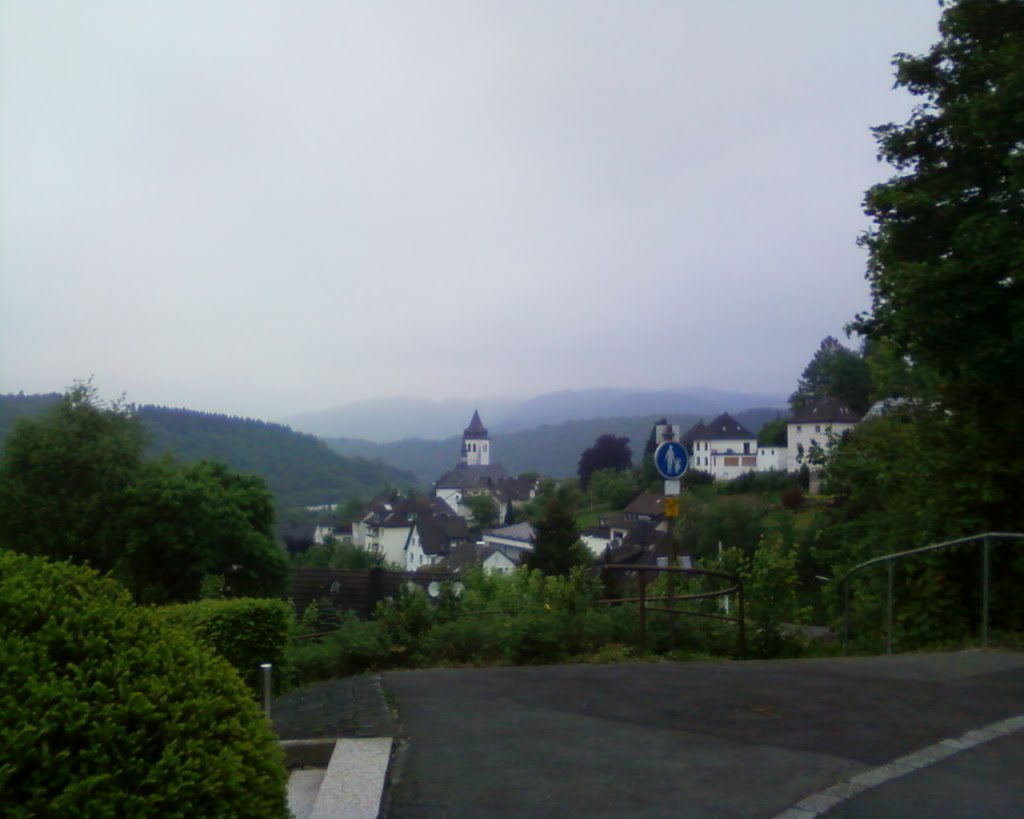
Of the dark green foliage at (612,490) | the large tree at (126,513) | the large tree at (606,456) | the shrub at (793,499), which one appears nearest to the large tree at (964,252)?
the shrub at (793,499)

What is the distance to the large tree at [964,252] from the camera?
11055mm

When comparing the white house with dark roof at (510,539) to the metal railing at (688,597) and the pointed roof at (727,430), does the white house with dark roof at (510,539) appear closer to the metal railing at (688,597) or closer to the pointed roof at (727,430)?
the pointed roof at (727,430)

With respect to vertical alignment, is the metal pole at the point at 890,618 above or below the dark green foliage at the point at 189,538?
Result: above

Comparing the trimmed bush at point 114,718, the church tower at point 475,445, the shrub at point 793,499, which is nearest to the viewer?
the trimmed bush at point 114,718

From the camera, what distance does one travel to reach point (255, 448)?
53406 millimetres

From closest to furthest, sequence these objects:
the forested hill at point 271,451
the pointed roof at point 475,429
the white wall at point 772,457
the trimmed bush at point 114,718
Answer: the trimmed bush at point 114,718, the forested hill at point 271,451, the white wall at point 772,457, the pointed roof at point 475,429

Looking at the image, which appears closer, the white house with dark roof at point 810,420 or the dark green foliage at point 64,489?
the dark green foliage at point 64,489

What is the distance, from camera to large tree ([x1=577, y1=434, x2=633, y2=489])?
54.4 metres

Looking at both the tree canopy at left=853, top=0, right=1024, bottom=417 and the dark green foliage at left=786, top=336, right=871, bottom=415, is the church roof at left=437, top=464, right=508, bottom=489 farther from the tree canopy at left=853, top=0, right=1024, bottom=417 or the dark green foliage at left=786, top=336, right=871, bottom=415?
the tree canopy at left=853, top=0, right=1024, bottom=417

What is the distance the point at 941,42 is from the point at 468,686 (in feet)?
34.4

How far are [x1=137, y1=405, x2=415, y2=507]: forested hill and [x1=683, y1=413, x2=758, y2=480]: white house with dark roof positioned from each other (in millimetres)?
20677

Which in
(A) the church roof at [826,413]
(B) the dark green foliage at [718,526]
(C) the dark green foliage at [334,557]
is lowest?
(C) the dark green foliage at [334,557]

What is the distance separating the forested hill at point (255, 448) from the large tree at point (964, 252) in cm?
3048

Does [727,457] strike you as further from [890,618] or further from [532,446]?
[890,618]
